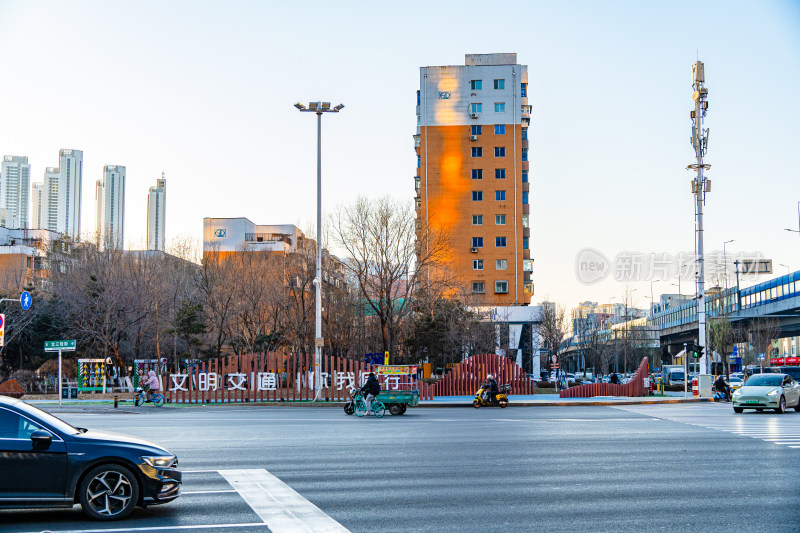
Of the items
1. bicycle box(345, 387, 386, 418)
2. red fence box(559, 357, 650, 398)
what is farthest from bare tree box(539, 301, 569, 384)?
bicycle box(345, 387, 386, 418)

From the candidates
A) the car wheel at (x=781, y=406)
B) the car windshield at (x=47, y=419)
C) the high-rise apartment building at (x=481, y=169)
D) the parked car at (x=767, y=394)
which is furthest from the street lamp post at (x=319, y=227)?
the high-rise apartment building at (x=481, y=169)

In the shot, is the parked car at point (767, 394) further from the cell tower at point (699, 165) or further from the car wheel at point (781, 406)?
the cell tower at point (699, 165)

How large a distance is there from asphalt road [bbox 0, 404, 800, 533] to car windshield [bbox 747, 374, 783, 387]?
6507 mm

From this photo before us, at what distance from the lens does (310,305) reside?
50.5m

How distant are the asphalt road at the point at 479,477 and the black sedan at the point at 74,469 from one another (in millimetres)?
281

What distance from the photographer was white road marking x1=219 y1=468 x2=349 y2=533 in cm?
885

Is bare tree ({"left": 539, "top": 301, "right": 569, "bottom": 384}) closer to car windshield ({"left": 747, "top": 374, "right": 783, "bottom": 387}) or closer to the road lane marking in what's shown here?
car windshield ({"left": 747, "top": 374, "right": 783, "bottom": 387})

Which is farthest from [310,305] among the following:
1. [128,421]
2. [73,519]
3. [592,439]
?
[73,519]

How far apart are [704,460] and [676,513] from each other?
561cm

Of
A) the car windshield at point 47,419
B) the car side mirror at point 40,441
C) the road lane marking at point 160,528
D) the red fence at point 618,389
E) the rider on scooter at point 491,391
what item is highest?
the car windshield at point 47,419

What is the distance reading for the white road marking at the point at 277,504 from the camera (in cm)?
885

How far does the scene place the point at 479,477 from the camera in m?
12.7

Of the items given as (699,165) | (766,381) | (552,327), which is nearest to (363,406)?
(766,381)

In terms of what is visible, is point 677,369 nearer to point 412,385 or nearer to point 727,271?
point 727,271
